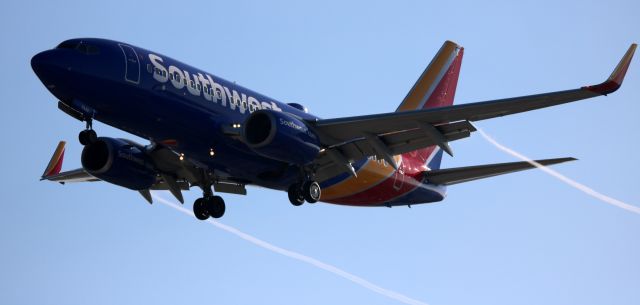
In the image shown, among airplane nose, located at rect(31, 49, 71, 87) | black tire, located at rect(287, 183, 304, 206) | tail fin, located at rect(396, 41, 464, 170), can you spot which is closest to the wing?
black tire, located at rect(287, 183, 304, 206)

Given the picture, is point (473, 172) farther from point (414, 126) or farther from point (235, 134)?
point (235, 134)

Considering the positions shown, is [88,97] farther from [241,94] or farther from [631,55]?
[631,55]

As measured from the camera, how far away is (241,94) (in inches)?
1689

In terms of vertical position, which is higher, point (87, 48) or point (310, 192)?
point (87, 48)

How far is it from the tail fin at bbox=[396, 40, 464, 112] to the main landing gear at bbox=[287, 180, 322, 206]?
9541mm

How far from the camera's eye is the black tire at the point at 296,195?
144ft

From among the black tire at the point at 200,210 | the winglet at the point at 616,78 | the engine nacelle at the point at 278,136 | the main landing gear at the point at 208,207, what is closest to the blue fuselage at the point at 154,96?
the engine nacelle at the point at 278,136

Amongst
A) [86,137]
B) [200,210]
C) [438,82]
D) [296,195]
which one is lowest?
[86,137]

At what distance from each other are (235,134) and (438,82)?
50.2 ft

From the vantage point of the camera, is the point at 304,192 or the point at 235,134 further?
the point at 304,192

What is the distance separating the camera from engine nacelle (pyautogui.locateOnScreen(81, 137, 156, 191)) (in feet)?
148

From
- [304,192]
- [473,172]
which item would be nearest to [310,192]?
[304,192]

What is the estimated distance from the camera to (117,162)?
1774 inches

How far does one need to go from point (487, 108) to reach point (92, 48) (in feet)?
45.5
